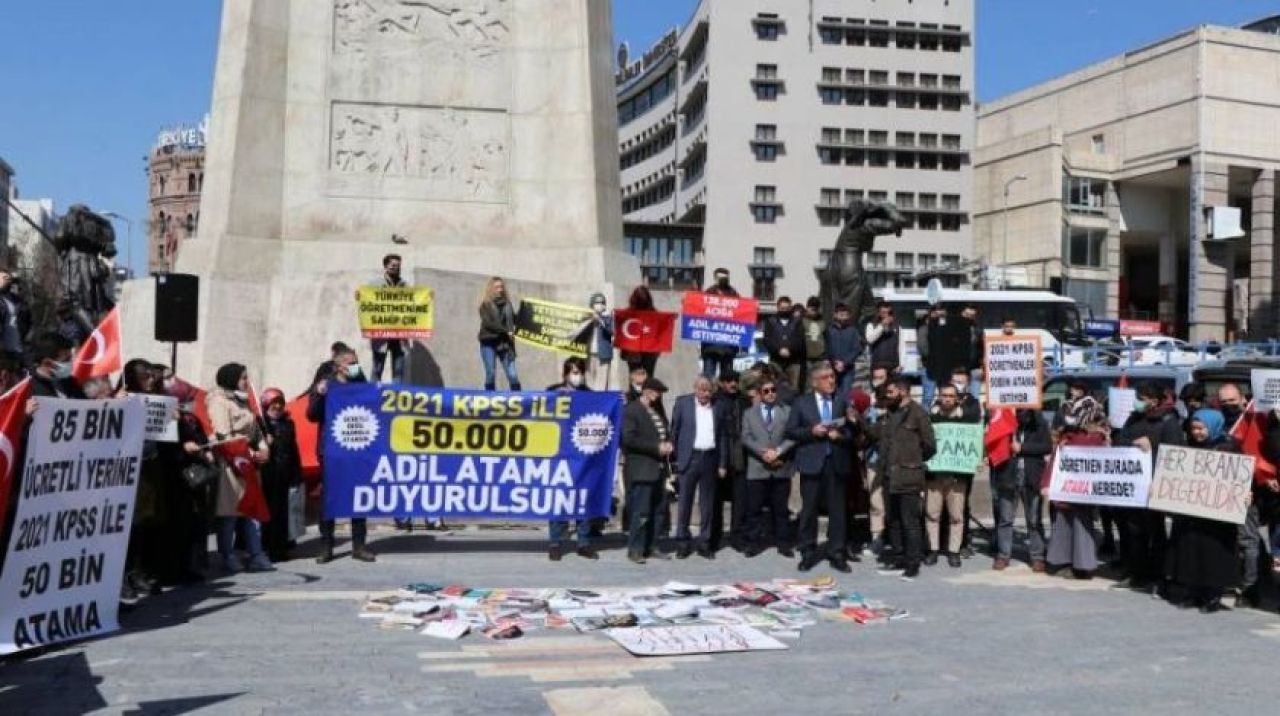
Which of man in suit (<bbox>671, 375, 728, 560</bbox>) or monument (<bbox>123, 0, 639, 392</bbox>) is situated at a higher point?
monument (<bbox>123, 0, 639, 392</bbox>)

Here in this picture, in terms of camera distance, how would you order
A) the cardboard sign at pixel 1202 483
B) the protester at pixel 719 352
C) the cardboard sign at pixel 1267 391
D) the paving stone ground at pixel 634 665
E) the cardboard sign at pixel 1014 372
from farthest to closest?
the protester at pixel 719 352 < the cardboard sign at pixel 1014 372 < the cardboard sign at pixel 1267 391 < the cardboard sign at pixel 1202 483 < the paving stone ground at pixel 634 665

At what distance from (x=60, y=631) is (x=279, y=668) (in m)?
1.37

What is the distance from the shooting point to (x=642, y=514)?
1289 cm

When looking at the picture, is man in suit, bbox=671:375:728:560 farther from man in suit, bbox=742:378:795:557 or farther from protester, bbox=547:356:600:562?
protester, bbox=547:356:600:562

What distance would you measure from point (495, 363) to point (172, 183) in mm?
151458

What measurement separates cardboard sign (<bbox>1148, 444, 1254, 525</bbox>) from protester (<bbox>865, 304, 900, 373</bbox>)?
5.98m

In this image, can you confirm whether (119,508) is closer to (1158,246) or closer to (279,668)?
(279,668)

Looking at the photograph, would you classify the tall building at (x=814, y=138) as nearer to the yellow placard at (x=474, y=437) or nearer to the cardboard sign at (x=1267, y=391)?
the yellow placard at (x=474, y=437)

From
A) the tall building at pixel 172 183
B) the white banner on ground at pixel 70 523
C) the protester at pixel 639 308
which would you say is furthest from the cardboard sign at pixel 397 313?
the tall building at pixel 172 183

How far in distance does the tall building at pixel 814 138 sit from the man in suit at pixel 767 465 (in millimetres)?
69514

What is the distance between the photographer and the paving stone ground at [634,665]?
292 inches

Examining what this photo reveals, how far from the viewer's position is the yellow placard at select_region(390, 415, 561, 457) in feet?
42.1

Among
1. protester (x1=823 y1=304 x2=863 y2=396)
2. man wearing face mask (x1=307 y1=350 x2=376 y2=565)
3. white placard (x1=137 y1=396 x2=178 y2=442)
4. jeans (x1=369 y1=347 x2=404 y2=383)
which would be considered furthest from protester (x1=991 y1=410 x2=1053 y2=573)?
white placard (x1=137 y1=396 x2=178 y2=442)

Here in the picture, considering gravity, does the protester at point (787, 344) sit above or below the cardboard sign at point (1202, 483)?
above
